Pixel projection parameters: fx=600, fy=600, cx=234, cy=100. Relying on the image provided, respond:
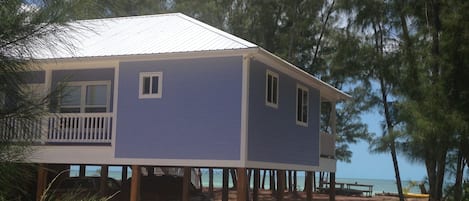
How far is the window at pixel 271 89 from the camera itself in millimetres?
16719

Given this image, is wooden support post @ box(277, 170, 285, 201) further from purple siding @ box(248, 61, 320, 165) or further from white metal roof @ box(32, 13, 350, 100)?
white metal roof @ box(32, 13, 350, 100)

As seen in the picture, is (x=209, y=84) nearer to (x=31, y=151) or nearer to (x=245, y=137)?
(x=245, y=137)

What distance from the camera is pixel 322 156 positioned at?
2195cm

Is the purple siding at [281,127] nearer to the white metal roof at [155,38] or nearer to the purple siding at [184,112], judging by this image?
the purple siding at [184,112]

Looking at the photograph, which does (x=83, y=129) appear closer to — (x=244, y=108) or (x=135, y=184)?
(x=135, y=184)

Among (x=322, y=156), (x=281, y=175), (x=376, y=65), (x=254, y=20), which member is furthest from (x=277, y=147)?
(x=254, y=20)

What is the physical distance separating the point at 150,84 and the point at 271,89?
137 inches

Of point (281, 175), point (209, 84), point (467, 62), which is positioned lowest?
point (281, 175)

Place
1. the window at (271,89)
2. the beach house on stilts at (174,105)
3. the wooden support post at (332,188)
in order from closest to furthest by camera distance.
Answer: the beach house on stilts at (174,105) → the window at (271,89) → the wooden support post at (332,188)

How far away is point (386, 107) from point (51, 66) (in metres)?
16.9

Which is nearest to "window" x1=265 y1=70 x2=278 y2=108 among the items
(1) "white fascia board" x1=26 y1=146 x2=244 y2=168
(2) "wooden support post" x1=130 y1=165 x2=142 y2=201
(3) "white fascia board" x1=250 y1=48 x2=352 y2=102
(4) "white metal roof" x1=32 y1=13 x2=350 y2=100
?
(3) "white fascia board" x1=250 y1=48 x2=352 y2=102

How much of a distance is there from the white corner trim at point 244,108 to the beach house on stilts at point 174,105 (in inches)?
1.0

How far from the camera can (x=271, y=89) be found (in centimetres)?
1714

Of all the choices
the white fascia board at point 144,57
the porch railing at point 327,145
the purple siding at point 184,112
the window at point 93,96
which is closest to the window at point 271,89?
the purple siding at point 184,112
